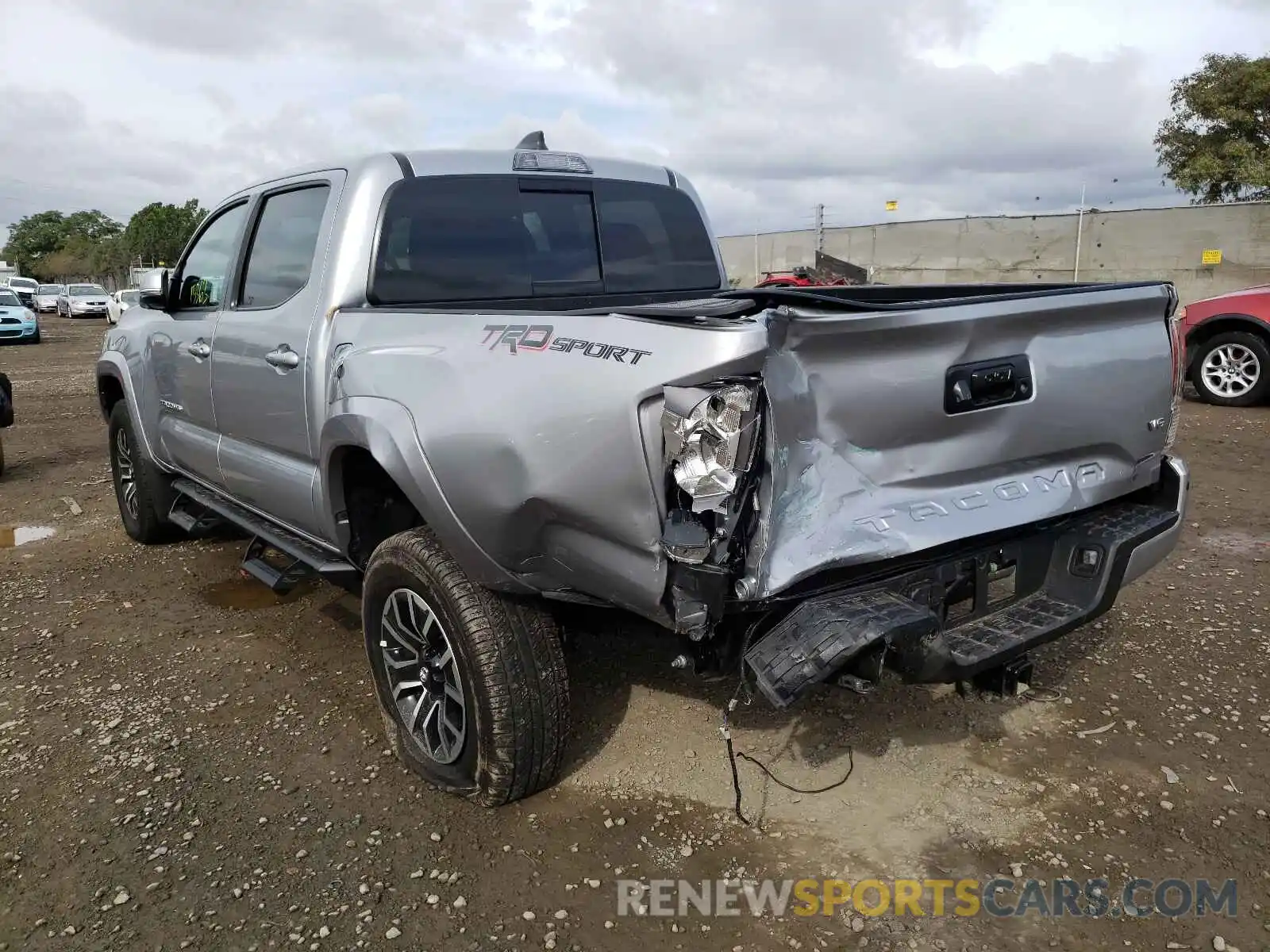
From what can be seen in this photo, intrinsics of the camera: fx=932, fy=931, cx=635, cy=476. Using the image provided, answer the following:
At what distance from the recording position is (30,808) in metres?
2.97

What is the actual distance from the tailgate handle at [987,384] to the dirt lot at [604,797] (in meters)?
1.16

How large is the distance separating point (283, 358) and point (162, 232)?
195ft

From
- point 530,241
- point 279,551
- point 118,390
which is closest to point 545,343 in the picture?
point 530,241

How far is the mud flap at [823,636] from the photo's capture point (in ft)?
6.89

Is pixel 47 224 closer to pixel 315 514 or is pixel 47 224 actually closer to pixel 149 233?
pixel 149 233

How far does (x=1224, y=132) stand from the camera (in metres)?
24.3

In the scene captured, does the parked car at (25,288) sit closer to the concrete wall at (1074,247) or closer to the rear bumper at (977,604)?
the concrete wall at (1074,247)

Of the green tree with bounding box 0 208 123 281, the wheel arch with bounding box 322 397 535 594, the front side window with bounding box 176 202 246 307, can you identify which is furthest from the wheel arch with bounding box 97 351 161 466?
the green tree with bounding box 0 208 123 281

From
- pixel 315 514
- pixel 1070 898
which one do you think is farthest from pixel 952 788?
pixel 315 514

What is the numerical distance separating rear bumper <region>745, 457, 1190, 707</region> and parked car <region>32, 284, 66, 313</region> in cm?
4733

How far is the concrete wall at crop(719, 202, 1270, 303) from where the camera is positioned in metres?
17.8

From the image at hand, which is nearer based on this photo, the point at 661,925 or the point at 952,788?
the point at 661,925

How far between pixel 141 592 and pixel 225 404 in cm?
155

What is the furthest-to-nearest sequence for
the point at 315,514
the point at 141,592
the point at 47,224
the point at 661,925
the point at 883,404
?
the point at 47,224
the point at 141,592
the point at 315,514
the point at 661,925
the point at 883,404
